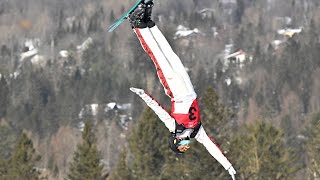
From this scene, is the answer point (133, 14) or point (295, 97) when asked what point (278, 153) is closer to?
point (133, 14)

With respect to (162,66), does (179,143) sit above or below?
below

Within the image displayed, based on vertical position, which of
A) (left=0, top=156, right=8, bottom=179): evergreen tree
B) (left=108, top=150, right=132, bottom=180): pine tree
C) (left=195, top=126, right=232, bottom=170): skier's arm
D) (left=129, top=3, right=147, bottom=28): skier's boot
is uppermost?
(left=129, top=3, right=147, bottom=28): skier's boot

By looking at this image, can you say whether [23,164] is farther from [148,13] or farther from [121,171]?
[148,13]

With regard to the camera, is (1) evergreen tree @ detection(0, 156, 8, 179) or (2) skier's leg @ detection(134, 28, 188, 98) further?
(1) evergreen tree @ detection(0, 156, 8, 179)

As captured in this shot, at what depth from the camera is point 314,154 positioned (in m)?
53.3

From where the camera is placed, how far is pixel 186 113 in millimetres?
12398

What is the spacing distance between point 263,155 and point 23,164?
15.5m

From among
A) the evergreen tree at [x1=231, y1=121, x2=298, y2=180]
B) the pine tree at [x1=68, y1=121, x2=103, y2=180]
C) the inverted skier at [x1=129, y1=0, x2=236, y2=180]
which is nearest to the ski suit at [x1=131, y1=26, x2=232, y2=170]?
the inverted skier at [x1=129, y1=0, x2=236, y2=180]

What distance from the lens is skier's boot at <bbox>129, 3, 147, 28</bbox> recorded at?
11.4 metres

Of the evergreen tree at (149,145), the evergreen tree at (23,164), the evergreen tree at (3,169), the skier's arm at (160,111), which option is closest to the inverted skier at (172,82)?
the skier's arm at (160,111)

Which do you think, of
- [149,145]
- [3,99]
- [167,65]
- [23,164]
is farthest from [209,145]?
[3,99]

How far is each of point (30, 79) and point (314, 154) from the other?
480ft

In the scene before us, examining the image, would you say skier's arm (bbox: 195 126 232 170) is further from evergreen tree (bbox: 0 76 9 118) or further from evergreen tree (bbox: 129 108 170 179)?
evergreen tree (bbox: 0 76 9 118)

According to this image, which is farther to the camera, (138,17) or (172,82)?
(172,82)
